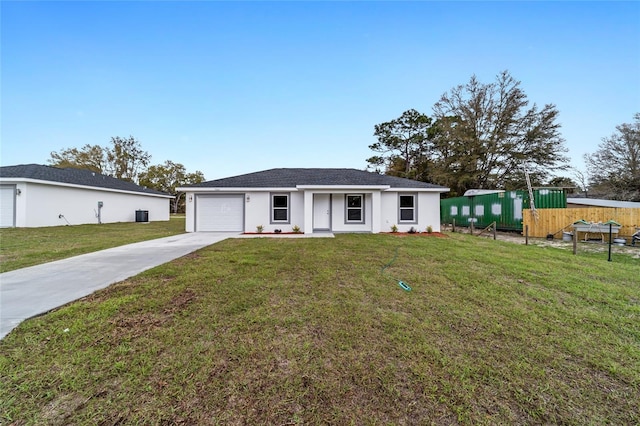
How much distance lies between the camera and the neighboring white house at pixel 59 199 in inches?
513

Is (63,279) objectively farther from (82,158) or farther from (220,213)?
(82,158)

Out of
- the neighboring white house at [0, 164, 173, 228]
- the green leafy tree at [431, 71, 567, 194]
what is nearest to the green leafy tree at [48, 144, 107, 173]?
the neighboring white house at [0, 164, 173, 228]

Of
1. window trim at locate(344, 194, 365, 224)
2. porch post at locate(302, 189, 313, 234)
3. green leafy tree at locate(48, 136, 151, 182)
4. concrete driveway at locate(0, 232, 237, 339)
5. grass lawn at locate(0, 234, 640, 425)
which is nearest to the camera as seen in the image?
grass lawn at locate(0, 234, 640, 425)

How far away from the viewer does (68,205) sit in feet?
50.0

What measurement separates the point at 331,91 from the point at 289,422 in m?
16.1

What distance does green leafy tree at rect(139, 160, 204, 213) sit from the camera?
36812 millimetres

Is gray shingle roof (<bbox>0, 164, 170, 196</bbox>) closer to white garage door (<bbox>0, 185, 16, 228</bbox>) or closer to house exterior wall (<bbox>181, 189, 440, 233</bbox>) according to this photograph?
white garage door (<bbox>0, 185, 16, 228</bbox>)

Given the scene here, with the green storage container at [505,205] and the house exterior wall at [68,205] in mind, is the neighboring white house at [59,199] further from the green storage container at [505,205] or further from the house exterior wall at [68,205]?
the green storage container at [505,205]

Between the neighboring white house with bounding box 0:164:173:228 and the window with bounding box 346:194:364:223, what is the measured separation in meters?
17.2

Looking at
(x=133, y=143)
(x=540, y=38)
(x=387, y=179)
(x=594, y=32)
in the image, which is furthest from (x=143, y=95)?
(x=133, y=143)

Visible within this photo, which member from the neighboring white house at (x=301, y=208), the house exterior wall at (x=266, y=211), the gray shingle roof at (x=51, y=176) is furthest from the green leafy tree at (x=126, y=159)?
the house exterior wall at (x=266, y=211)

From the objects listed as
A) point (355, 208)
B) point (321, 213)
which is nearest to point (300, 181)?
point (321, 213)

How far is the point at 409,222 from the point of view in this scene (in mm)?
12328

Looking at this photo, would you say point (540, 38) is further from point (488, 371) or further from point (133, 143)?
point (133, 143)
